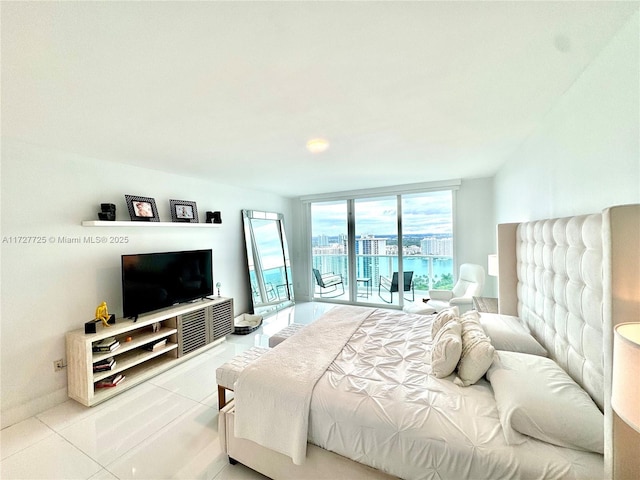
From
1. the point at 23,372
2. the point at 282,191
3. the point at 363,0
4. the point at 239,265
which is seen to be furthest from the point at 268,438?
the point at 282,191

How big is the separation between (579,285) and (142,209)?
3.90m

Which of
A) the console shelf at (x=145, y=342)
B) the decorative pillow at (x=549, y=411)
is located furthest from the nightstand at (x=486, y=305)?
the console shelf at (x=145, y=342)

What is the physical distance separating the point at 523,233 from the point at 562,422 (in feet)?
5.25

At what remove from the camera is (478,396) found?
4.46ft

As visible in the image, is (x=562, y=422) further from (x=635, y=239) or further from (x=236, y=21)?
(x=236, y=21)

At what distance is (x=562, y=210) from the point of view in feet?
5.57

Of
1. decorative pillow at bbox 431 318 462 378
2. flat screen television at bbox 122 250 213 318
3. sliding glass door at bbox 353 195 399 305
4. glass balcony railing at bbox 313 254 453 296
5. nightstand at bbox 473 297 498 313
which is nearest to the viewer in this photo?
decorative pillow at bbox 431 318 462 378

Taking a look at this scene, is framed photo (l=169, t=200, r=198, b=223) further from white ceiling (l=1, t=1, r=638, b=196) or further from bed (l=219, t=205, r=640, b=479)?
bed (l=219, t=205, r=640, b=479)

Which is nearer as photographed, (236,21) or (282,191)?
(236,21)

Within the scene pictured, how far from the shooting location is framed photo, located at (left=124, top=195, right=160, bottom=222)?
9.37 ft

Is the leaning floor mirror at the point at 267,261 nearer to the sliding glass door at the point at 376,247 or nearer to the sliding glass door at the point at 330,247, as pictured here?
the sliding glass door at the point at 330,247

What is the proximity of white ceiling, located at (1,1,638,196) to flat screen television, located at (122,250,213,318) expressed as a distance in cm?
124

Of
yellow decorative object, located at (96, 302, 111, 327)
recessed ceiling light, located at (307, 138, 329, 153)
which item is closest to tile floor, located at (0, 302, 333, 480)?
yellow decorative object, located at (96, 302, 111, 327)

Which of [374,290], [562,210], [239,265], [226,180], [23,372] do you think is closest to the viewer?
[562,210]
